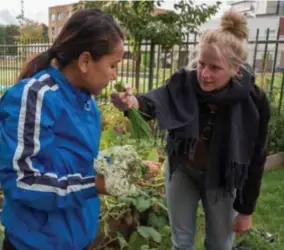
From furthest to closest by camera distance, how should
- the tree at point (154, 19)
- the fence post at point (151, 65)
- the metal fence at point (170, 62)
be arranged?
the fence post at point (151, 65) < the tree at point (154, 19) < the metal fence at point (170, 62)

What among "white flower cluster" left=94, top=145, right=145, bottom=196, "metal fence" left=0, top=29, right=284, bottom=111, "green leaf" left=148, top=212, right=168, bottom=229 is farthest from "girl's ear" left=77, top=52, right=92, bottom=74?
"metal fence" left=0, top=29, right=284, bottom=111

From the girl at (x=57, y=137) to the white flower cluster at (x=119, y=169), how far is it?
31 mm

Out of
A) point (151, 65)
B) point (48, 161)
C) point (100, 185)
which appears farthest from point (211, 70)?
point (151, 65)

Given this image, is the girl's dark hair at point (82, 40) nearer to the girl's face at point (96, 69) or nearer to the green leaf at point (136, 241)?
the girl's face at point (96, 69)

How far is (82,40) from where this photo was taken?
4.16ft

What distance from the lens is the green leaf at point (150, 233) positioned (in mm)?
2607

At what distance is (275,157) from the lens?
505 centimetres

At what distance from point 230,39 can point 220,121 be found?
0.39 meters

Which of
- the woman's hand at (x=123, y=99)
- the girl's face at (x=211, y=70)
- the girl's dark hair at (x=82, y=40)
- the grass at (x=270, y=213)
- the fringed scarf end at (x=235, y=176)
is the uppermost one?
A: the girl's dark hair at (x=82, y=40)

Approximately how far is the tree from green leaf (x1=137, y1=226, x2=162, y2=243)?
3.41m

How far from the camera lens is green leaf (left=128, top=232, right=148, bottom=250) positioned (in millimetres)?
2627

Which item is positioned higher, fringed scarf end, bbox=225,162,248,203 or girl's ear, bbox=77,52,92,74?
girl's ear, bbox=77,52,92,74

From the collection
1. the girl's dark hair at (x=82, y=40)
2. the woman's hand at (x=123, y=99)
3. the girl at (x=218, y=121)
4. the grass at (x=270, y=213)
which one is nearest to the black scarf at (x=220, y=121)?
the girl at (x=218, y=121)

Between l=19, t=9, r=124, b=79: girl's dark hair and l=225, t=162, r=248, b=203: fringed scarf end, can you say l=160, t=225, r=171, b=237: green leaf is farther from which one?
l=19, t=9, r=124, b=79: girl's dark hair
